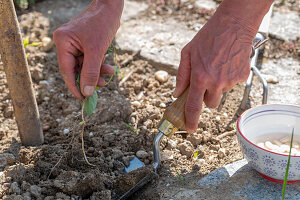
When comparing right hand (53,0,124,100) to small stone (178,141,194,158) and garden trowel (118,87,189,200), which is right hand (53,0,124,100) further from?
small stone (178,141,194,158)

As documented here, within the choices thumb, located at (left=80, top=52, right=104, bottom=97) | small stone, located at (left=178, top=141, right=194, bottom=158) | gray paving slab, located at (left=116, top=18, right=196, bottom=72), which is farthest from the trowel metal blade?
gray paving slab, located at (left=116, top=18, right=196, bottom=72)

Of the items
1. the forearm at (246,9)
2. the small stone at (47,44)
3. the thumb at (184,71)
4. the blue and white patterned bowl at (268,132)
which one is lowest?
the small stone at (47,44)

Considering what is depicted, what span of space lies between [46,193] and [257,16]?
3.67 ft

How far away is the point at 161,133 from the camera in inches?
65.2

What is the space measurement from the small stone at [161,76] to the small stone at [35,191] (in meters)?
1.12

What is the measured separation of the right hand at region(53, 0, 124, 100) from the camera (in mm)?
1457

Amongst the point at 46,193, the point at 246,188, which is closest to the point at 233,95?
the point at 246,188

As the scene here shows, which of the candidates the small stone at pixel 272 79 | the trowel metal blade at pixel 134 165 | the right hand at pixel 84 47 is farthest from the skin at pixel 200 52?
the small stone at pixel 272 79

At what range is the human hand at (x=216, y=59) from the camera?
146 centimetres

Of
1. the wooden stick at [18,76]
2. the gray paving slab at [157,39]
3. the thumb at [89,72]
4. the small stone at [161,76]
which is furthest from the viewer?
the gray paving slab at [157,39]

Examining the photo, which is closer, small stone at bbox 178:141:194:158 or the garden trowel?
the garden trowel

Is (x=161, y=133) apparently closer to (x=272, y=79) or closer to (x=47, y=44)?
(x=272, y=79)

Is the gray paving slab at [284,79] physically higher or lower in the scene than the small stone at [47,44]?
lower

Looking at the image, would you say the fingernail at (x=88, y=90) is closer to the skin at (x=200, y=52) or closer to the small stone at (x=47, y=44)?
the skin at (x=200, y=52)
